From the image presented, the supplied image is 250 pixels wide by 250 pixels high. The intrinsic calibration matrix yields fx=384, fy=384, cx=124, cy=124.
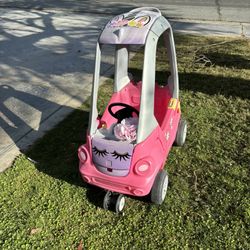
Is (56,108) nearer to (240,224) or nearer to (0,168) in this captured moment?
(0,168)

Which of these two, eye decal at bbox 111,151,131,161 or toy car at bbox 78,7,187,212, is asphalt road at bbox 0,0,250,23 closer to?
toy car at bbox 78,7,187,212

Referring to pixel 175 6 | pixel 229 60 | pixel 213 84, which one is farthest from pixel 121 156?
pixel 175 6

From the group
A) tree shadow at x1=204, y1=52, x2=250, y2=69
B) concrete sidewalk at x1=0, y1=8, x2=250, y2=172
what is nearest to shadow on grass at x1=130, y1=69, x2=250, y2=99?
tree shadow at x1=204, y1=52, x2=250, y2=69

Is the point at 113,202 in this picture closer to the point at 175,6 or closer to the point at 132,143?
the point at 132,143

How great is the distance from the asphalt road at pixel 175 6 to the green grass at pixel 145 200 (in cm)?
605

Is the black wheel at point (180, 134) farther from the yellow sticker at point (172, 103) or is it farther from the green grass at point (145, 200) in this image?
the yellow sticker at point (172, 103)

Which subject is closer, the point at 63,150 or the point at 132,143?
the point at 132,143

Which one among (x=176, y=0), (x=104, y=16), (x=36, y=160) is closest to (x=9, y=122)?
(x=36, y=160)

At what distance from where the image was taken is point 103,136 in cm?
314

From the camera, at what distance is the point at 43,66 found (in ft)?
20.9

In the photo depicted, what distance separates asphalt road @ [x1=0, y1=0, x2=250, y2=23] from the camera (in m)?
10.1

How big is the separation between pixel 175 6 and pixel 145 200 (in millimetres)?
9331

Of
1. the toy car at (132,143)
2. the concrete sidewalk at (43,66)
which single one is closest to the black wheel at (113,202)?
the toy car at (132,143)

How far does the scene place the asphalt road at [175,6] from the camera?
33.1 feet
